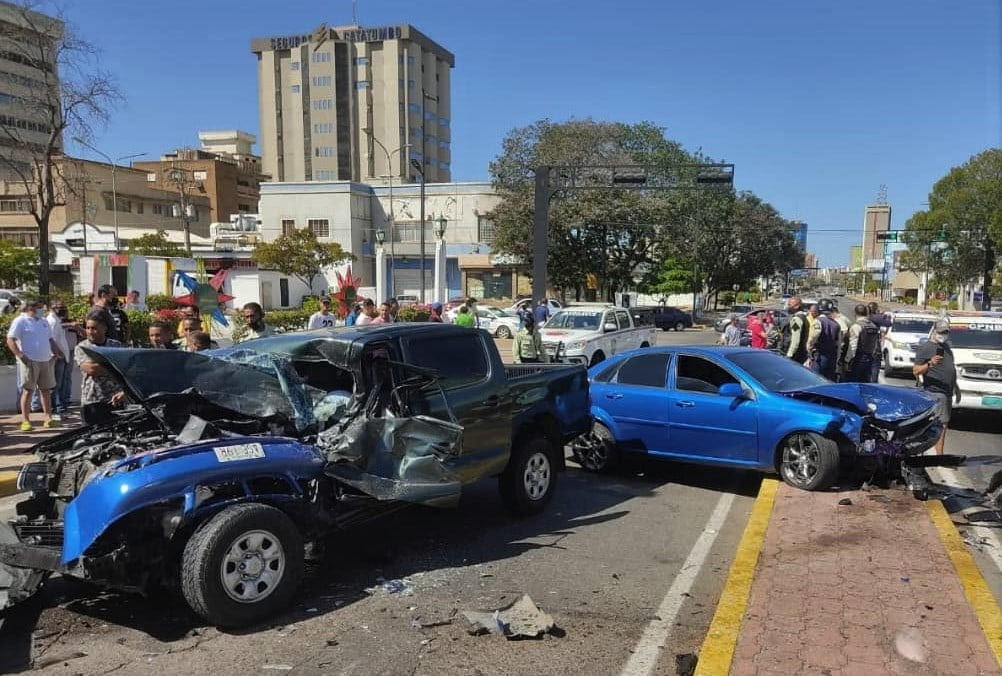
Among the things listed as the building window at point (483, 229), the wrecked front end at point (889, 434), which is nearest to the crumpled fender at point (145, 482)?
the wrecked front end at point (889, 434)

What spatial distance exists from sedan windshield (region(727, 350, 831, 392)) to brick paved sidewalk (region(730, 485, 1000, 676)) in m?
1.60

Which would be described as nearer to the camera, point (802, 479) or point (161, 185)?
point (802, 479)

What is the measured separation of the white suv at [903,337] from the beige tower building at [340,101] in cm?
9233

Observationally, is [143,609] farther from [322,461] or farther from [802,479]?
[802,479]

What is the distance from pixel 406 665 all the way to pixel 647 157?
41271 mm

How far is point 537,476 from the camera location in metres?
6.58

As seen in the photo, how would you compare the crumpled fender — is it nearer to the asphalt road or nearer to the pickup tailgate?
the asphalt road

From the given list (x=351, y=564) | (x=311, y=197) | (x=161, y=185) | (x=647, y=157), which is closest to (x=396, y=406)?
(x=351, y=564)

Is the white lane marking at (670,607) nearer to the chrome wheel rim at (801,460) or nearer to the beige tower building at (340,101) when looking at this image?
the chrome wheel rim at (801,460)

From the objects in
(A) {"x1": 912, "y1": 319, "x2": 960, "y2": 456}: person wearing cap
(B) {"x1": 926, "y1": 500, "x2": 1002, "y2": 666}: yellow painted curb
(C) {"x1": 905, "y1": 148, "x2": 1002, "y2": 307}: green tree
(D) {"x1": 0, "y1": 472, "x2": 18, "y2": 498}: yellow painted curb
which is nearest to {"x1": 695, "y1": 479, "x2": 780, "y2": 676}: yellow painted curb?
(B) {"x1": 926, "y1": 500, "x2": 1002, "y2": 666}: yellow painted curb

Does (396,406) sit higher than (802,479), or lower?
higher

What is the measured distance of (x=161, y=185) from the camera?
93938 mm

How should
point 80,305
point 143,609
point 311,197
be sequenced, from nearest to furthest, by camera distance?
point 143,609 < point 80,305 < point 311,197

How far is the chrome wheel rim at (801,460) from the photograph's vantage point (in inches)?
271
